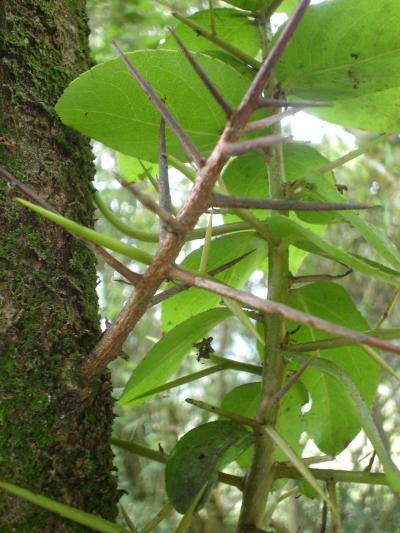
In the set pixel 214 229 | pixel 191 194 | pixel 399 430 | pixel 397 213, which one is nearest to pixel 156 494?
pixel 399 430

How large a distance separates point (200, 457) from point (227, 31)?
1.36 ft

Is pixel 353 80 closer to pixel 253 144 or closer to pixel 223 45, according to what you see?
pixel 223 45

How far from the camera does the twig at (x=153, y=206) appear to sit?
26 centimetres

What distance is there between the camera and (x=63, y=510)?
13.9 inches

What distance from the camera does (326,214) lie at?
448 millimetres

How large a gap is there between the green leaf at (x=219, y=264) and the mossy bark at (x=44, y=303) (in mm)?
111

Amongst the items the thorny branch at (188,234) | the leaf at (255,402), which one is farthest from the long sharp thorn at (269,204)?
the leaf at (255,402)

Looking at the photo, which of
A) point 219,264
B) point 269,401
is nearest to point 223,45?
point 219,264

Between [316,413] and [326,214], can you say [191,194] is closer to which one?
[326,214]

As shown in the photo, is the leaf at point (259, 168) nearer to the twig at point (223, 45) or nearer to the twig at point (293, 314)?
the twig at point (223, 45)

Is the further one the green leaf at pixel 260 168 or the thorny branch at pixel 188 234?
the green leaf at pixel 260 168

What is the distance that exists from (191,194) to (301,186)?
6.6 inches

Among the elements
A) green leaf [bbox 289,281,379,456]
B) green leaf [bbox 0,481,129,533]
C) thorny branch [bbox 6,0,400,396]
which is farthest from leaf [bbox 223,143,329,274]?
green leaf [bbox 0,481,129,533]

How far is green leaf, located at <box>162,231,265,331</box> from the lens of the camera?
52 centimetres
